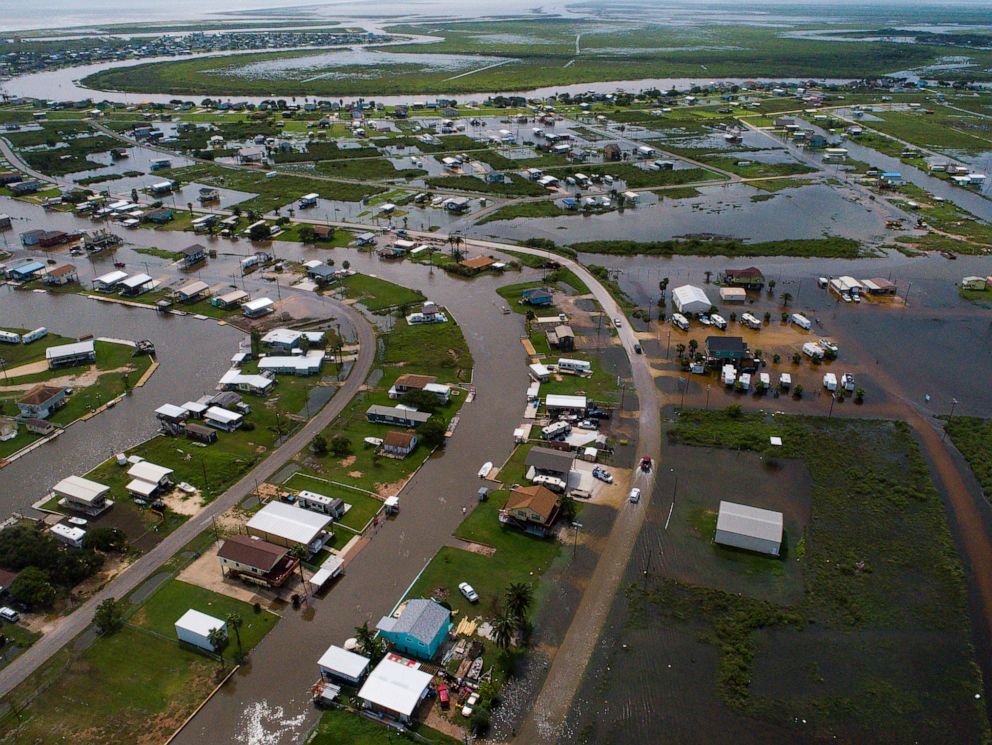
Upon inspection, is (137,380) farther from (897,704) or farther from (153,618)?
(897,704)

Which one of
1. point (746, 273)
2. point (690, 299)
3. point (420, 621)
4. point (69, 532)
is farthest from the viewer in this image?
point (746, 273)

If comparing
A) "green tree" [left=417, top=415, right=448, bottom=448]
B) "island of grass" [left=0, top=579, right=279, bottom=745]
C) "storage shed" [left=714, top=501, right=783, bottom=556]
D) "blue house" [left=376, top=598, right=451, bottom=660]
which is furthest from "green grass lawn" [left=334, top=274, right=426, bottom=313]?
"storage shed" [left=714, top=501, right=783, bottom=556]

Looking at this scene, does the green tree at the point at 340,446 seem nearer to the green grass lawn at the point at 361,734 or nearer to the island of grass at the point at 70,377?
the green grass lawn at the point at 361,734

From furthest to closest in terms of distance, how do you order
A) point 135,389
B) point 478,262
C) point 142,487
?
point 478,262 < point 135,389 < point 142,487

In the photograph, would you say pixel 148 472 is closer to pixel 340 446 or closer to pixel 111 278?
pixel 340 446

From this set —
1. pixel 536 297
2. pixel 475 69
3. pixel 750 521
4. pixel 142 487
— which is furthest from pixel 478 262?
pixel 475 69

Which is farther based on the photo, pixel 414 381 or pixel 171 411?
pixel 414 381

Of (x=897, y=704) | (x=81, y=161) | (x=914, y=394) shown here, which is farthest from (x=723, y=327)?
(x=81, y=161)
